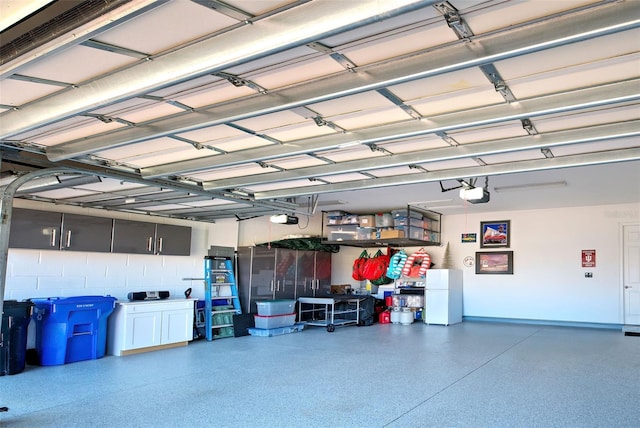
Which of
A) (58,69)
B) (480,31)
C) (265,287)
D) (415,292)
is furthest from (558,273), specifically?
(58,69)

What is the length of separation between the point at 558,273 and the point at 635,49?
934 cm

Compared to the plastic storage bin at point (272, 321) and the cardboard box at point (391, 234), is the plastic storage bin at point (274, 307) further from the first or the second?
the cardboard box at point (391, 234)

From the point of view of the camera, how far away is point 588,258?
419 inches

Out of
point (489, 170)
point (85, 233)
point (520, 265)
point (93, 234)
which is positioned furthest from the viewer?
point (520, 265)

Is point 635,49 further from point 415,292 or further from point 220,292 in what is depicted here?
point 415,292

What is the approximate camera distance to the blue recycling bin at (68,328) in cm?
656

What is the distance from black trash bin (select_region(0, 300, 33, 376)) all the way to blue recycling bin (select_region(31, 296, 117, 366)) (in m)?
0.27

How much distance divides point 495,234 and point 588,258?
201 centimetres

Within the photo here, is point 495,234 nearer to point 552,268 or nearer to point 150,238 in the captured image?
point 552,268

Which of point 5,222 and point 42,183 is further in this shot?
point 42,183

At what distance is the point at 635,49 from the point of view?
2623 mm

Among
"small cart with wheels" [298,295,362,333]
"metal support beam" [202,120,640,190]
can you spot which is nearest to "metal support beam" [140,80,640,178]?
"metal support beam" [202,120,640,190]

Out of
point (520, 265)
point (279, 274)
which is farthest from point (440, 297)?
point (279, 274)

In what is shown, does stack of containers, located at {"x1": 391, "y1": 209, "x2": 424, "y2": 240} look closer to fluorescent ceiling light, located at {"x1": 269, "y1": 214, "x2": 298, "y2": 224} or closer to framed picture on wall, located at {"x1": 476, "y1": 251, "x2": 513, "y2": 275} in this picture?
framed picture on wall, located at {"x1": 476, "y1": 251, "x2": 513, "y2": 275}
